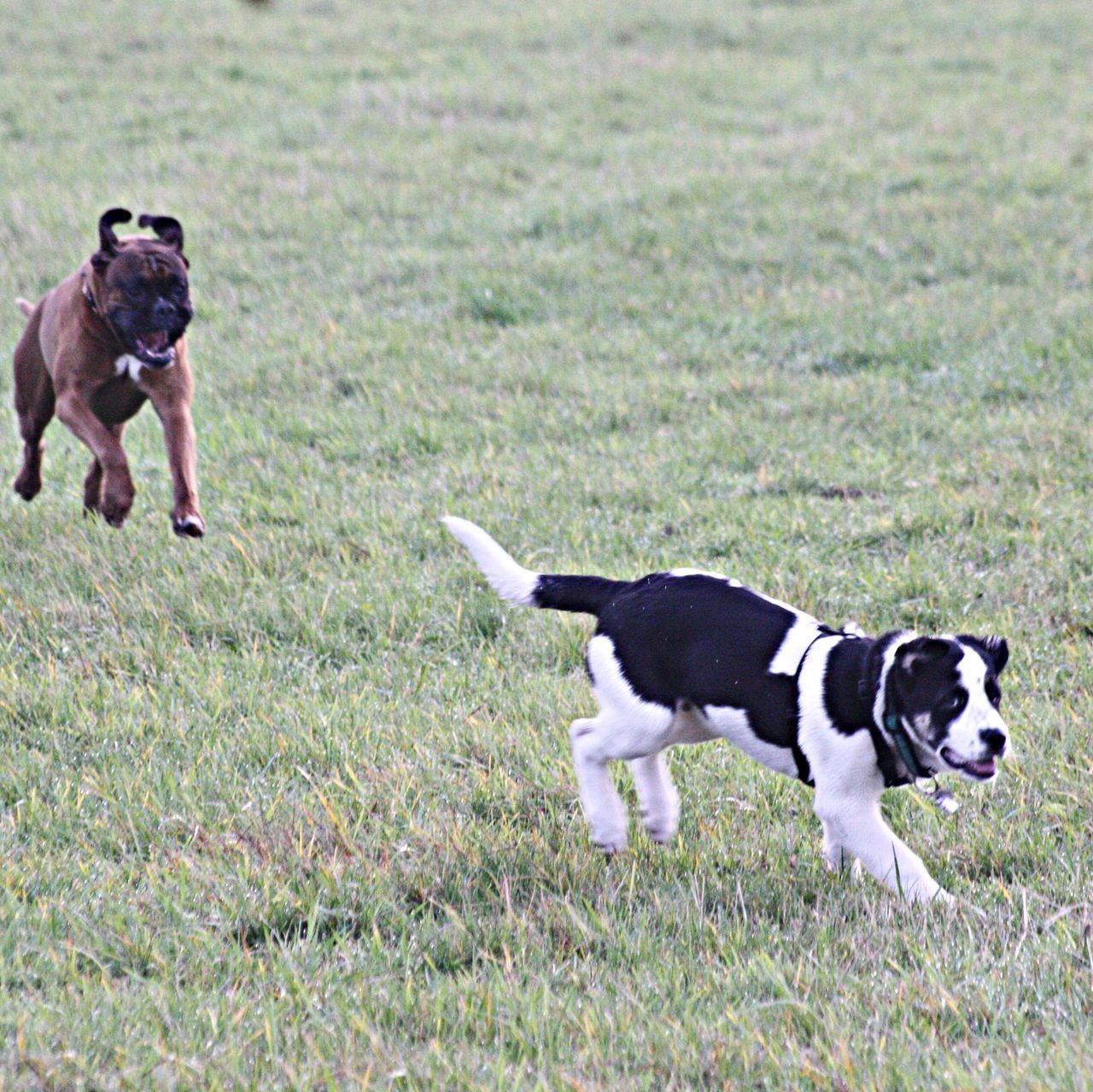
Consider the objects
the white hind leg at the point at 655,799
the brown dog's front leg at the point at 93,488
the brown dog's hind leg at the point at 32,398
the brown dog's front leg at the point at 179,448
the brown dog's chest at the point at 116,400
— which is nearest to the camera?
the white hind leg at the point at 655,799

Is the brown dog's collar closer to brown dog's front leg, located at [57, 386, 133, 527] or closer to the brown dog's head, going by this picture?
the brown dog's head

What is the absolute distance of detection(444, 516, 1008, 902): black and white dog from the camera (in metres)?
3.53

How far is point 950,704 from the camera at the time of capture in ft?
11.4

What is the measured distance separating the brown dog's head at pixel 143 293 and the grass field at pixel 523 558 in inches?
43.1

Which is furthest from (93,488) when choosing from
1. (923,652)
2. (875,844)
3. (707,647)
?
(923,652)

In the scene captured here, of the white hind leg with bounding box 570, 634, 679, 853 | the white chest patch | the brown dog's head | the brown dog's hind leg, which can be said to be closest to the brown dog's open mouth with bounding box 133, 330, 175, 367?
the brown dog's head

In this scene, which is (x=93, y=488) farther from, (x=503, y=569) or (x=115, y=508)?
(x=503, y=569)

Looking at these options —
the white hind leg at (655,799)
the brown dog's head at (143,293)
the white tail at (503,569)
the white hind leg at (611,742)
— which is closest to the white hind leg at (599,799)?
the white hind leg at (611,742)

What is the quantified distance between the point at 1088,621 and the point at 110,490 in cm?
391

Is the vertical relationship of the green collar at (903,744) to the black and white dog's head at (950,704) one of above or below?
below

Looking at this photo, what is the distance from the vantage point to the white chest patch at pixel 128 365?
5.79 m

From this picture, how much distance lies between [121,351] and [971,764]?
381 centimetres

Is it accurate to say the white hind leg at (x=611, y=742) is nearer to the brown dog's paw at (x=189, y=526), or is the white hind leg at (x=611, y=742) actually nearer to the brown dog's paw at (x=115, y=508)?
the brown dog's paw at (x=189, y=526)

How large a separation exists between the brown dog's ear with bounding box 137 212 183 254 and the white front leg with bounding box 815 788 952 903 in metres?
3.44
